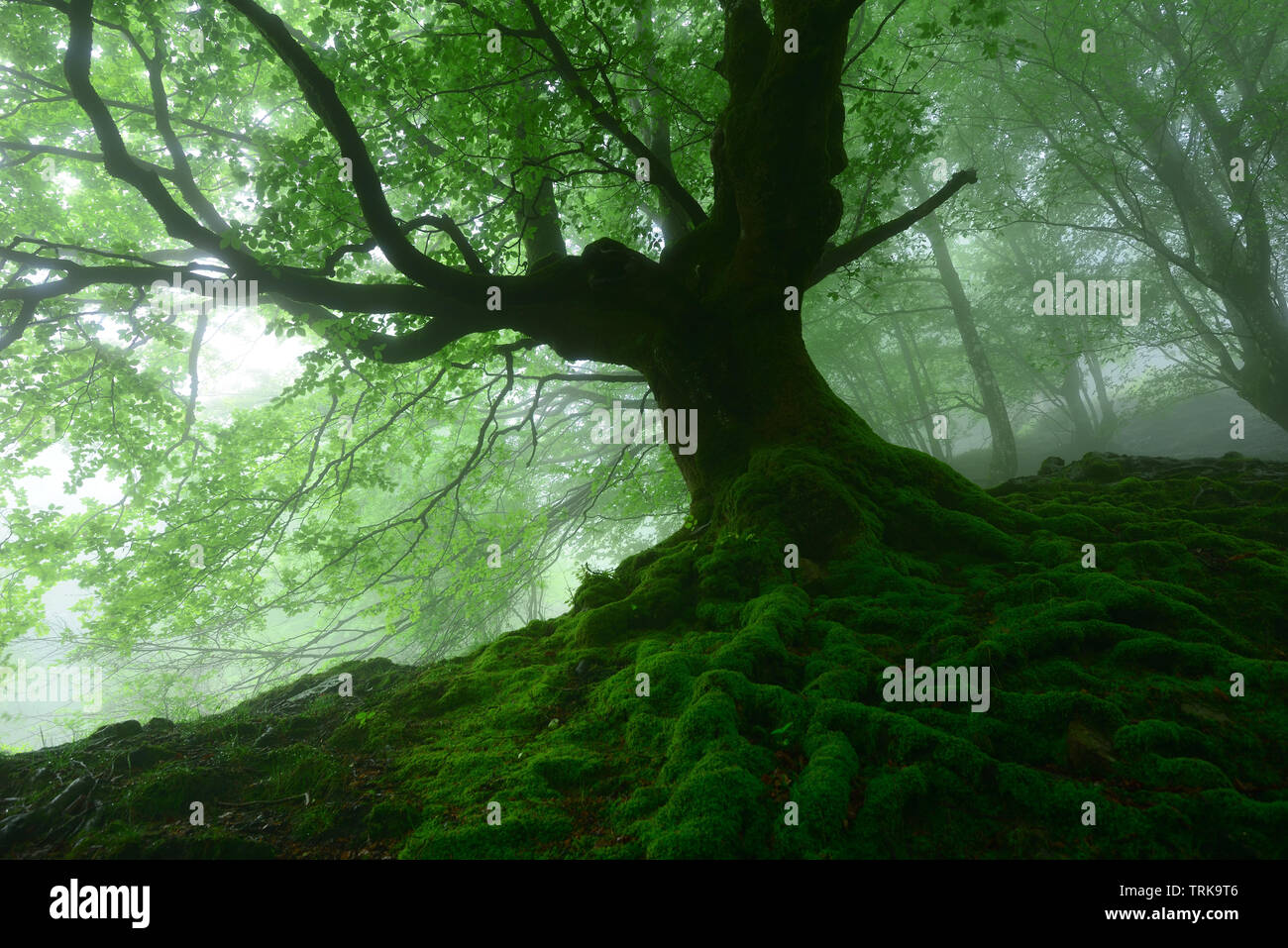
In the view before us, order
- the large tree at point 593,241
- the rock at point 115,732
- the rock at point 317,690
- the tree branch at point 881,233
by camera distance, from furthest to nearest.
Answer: the tree branch at point 881,233, the large tree at point 593,241, the rock at point 317,690, the rock at point 115,732

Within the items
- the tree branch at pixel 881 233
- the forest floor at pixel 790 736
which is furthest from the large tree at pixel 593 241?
the forest floor at pixel 790 736

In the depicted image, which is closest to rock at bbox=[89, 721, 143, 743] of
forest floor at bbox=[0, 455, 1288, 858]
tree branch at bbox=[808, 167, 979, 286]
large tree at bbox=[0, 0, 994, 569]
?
forest floor at bbox=[0, 455, 1288, 858]

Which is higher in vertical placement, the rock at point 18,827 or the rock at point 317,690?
the rock at point 317,690

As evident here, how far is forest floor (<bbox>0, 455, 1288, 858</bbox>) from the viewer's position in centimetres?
240

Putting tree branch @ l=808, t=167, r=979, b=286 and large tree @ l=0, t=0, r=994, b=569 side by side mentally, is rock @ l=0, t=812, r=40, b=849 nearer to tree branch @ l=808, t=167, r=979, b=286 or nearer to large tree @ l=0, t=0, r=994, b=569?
large tree @ l=0, t=0, r=994, b=569

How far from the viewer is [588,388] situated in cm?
2181

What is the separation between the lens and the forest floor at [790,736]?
240cm

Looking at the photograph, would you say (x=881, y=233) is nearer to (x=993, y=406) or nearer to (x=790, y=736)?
(x=790, y=736)

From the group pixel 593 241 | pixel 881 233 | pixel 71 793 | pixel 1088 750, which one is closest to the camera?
pixel 1088 750

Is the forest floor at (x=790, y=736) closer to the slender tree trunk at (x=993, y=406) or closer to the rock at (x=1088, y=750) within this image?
the rock at (x=1088, y=750)

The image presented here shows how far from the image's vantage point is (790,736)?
2992 millimetres

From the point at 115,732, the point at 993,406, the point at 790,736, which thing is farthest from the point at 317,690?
the point at 993,406

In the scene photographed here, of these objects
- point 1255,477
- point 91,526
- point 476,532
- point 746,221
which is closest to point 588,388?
point 476,532
